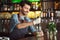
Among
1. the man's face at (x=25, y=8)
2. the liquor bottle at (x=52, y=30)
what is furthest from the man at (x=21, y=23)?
the liquor bottle at (x=52, y=30)

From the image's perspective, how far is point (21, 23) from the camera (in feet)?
13.4

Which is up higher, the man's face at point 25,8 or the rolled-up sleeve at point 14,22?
the man's face at point 25,8

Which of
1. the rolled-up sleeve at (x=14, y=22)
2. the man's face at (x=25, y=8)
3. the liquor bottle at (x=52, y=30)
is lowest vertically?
the liquor bottle at (x=52, y=30)

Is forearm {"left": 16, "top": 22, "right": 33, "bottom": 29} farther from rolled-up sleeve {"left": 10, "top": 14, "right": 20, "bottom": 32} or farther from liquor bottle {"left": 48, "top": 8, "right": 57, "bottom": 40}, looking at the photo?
liquor bottle {"left": 48, "top": 8, "right": 57, "bottom": 40}

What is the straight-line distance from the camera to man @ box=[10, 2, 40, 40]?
13.4 ft

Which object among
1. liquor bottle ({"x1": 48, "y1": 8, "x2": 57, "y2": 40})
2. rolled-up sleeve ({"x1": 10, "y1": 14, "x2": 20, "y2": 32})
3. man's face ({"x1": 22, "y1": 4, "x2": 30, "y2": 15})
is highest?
man's face ({"x1": 22, "y1": 4, "x2": 30, "y2": 15})

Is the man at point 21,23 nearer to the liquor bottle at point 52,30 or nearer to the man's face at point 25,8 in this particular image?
the man's face at point 25,8

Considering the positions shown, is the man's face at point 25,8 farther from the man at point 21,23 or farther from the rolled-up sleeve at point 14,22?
the rolled-up sleeve at point 14,22

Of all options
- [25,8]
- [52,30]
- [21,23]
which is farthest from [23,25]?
[52,30]

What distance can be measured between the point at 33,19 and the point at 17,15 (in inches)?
8.3

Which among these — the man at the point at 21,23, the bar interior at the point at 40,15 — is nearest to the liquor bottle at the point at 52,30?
the bar interior at the point at 40,15

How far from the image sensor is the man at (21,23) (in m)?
4.08

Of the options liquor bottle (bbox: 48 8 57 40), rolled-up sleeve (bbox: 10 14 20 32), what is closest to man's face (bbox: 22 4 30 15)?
rolled-up sleeve (bbox: 10 14 20 32)

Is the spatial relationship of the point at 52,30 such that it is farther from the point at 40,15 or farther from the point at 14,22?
the point at 14,22
